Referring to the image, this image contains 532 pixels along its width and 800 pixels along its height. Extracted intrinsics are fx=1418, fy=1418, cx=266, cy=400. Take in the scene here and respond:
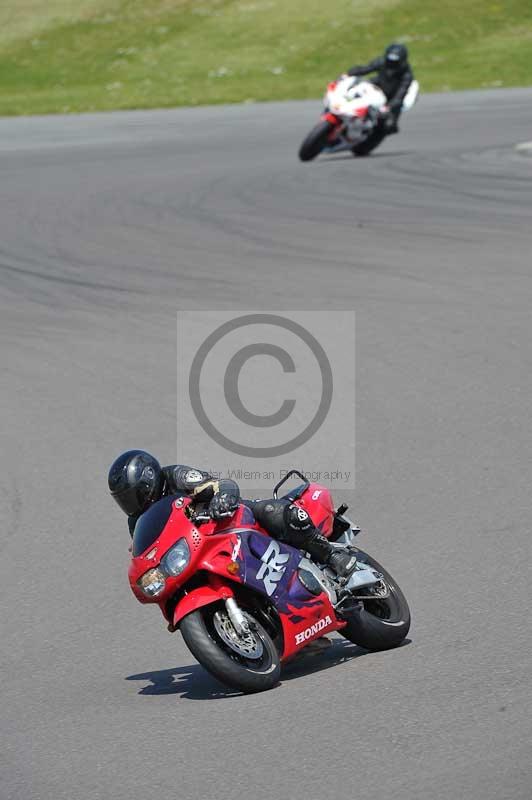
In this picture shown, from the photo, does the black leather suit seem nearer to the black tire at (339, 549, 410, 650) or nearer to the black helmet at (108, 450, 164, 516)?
the black tire at (339, 549, 410, 650)

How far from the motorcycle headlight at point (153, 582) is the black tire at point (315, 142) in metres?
14.0

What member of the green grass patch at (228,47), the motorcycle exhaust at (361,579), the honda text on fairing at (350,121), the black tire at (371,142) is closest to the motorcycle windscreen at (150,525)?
the motorcycle exhaust at (361,579)

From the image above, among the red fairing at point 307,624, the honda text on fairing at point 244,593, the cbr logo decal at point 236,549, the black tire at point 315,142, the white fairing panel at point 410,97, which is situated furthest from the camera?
the white fairing panel at point 410,97

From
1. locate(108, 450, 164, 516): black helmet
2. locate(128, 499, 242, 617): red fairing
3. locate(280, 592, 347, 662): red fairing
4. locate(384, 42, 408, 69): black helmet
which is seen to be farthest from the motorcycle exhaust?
locate(384, 42, 408, 69): black helmet

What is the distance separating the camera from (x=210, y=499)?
19.6 ft

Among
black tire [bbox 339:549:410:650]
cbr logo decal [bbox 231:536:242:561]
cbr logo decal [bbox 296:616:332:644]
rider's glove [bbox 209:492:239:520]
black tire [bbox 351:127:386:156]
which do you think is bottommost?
black tire [bbox 351:127:386:156]

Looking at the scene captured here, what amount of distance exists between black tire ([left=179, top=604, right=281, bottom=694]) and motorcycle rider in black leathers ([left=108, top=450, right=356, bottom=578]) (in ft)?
1.49

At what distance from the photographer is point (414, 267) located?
13594 mm

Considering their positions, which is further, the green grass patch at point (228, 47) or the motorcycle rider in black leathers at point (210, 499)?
the green grass patch at point (228, 47)

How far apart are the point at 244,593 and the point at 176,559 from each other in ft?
1.26

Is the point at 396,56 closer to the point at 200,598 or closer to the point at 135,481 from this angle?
the point at 135,481

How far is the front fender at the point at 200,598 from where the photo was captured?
18.5ft

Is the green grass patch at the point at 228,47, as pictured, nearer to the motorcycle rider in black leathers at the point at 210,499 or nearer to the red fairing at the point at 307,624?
the motorcycle rider in black leathers at the point at 210,499

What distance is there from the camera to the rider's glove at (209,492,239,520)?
19.2 ft
